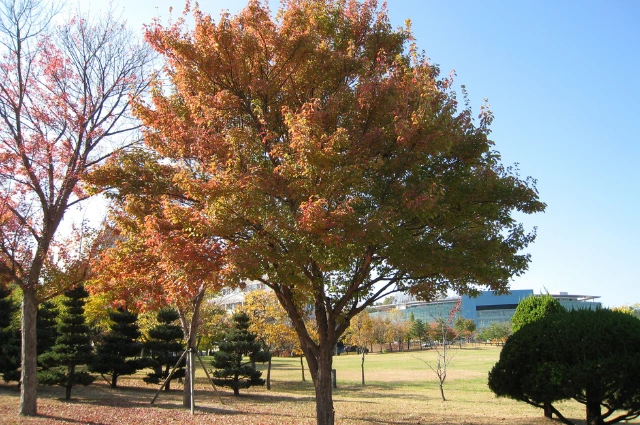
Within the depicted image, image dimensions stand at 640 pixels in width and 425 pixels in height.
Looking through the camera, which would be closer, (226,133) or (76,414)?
(226,133)

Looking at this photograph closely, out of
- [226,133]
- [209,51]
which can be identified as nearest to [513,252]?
[226,133]

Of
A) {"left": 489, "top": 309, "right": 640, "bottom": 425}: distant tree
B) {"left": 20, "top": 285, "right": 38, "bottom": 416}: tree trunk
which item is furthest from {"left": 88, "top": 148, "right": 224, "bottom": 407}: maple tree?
{"left": 489, "top": 309, "right": 640, "bottom": 425}: distant tree

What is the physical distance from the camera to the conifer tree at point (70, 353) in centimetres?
1634

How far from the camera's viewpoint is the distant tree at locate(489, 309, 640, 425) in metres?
8.44

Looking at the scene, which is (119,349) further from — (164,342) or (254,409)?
(254,409)

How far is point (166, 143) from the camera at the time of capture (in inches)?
353

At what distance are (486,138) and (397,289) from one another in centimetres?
346

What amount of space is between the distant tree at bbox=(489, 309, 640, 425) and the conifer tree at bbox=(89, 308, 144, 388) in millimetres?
17650

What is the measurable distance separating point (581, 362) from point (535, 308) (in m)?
5.14

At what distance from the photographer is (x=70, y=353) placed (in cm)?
1738

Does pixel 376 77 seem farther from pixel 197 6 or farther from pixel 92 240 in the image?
pixel 92 240

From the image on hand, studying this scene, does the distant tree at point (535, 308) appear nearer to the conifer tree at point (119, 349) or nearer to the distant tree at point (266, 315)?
the distant tree at point (266, 315)

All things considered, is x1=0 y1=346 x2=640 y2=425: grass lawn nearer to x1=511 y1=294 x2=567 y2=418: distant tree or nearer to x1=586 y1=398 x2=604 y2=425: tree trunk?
x1=586 y1=398 x2=604 y2=425: tree trunk

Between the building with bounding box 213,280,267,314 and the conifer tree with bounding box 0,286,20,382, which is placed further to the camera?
the conifer tree with bounding box 0,286,20,382
